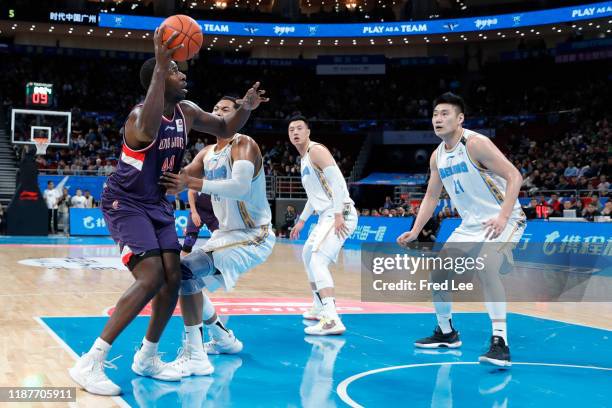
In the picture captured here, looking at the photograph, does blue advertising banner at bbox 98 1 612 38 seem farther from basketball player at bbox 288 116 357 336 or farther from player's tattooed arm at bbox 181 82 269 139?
player's tattooed arm at bbox 181 82 269 139

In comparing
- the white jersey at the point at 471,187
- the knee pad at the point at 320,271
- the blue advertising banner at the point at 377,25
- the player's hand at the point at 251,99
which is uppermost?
the blue advertising banner at the point at 377,25

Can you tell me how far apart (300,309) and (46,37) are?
33420 millimetres

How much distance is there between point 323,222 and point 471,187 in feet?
6.43

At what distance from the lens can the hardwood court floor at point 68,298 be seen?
493 centimetres

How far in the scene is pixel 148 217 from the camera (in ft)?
15.1

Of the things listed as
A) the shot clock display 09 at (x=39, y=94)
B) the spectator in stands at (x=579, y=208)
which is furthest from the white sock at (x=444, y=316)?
the shot clock display 09 at (x=39, y=94)

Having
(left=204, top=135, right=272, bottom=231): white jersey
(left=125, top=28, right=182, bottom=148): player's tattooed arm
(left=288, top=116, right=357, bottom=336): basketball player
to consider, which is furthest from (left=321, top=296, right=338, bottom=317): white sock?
(left=125, top=28, right=182, bottom=148): player's tattooed arm

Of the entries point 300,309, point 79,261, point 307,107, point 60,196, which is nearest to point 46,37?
point 307,107

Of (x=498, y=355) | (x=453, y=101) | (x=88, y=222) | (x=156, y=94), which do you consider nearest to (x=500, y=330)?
(x=498, y=355)

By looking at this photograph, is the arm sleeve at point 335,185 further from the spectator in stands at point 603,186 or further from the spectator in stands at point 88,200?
the spectator in stands at point 88,200

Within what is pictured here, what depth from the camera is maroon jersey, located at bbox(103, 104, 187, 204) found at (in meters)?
4.53

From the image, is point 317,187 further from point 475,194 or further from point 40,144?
point 40,144

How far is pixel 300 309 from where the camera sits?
8.36m

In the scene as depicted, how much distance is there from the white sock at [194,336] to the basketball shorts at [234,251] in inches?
15.3
